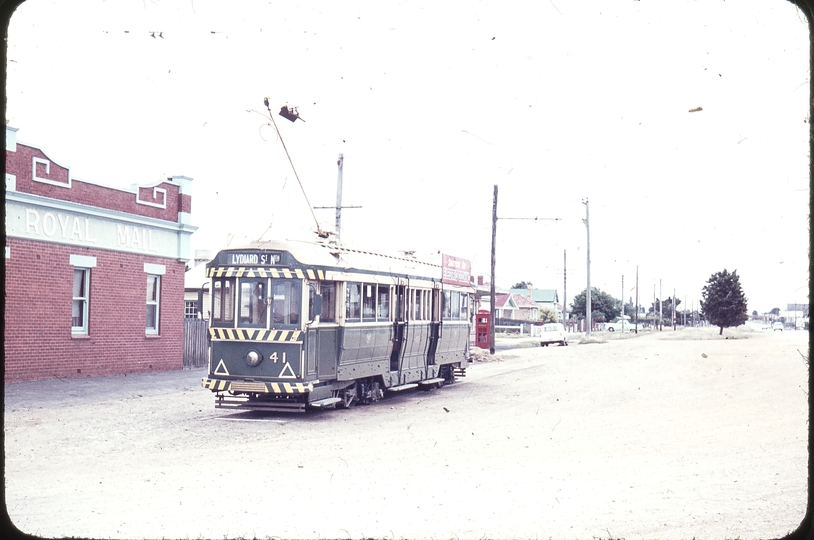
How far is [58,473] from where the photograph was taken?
8.31 meters

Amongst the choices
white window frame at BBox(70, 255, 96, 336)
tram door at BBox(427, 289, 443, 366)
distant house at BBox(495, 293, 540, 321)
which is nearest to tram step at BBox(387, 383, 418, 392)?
tram door at BBox(427, 289, 443, 366)

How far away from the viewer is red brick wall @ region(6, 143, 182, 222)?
696 inches

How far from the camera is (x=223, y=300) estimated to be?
13516 millimetres

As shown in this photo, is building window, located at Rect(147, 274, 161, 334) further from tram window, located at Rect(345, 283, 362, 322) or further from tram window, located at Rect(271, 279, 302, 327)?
tram window, located at Rect(271, 279, 302, 327)

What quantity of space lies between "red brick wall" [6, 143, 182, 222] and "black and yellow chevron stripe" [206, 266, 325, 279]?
5.71 meters

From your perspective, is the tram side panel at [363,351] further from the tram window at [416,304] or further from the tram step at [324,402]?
the tram window at [416,304]

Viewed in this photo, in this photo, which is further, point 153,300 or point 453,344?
point 153,300

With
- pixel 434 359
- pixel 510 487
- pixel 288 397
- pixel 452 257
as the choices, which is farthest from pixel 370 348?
pixel 510 487

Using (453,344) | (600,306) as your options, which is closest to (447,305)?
(453,344)

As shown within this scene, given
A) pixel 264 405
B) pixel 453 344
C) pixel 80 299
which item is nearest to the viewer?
pixel 264 405

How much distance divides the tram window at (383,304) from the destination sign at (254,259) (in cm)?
291

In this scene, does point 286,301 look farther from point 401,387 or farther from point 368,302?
point 401,387

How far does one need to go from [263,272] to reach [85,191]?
8.61 meters

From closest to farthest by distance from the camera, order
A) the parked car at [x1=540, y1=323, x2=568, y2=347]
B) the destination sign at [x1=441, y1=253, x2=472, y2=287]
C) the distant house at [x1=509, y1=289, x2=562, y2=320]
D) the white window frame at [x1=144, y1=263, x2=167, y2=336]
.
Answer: the destination sign at [x1=441, y1=253, x2=472, y2=287] → the white window frame at [x1=144, y1=263, x2=167, y2=336] → the parked car at [x1=540, y1=323, x2=568, y2=347] → the distant house at [x1=509, y1=289, x2=562, y2=320]
